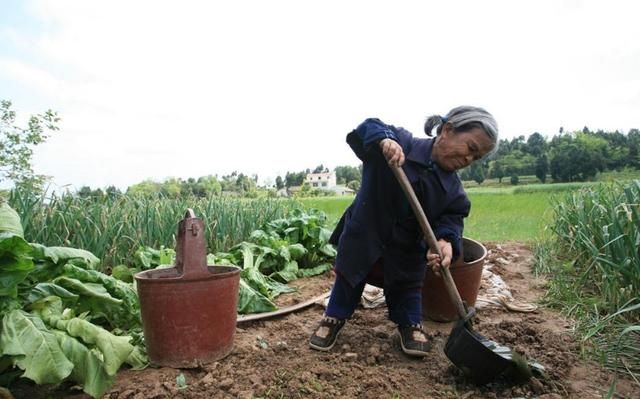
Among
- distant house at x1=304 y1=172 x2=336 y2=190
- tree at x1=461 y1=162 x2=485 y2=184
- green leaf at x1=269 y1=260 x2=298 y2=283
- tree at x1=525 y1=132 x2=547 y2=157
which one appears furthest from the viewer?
distant house at x1=304 y1=172 x2=336 y2=190

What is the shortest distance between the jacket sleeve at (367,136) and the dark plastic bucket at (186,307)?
2.55ft

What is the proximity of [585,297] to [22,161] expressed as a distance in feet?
30.4

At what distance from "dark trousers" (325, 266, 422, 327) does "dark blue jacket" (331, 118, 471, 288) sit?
0.07m

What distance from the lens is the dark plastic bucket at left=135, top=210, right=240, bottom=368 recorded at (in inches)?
73.0

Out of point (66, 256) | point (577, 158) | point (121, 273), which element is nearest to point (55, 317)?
point (66, 256)

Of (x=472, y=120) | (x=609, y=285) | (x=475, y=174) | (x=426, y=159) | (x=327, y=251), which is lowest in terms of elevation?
(x=327, y=251)

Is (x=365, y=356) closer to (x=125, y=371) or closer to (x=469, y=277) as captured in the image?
(x=469, y=277)

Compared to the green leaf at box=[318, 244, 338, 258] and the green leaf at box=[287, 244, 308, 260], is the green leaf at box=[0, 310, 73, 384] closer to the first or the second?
the green leaf at box=[287, 244, 308, 260]

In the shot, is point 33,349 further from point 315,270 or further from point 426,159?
point 315,270

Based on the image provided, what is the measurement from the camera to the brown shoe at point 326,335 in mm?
2232

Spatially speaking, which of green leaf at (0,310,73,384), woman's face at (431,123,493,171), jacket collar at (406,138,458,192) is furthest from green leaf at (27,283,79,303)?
woman's face at (431,123,493,171)

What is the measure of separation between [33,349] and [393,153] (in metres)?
1.44

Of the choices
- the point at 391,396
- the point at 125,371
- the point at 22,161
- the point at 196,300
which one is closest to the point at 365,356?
the point at 391,396

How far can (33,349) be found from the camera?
148 centimetres
